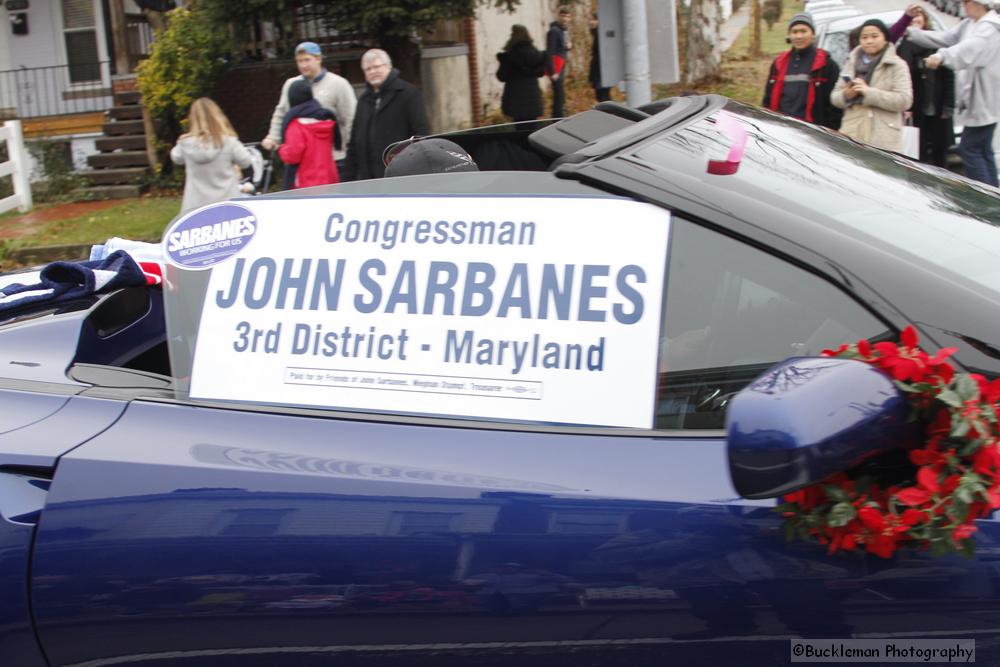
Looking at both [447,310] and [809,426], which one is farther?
[447,310]

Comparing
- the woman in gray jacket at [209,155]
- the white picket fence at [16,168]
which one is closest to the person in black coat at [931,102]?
the woman in gray jacket at [209,155]

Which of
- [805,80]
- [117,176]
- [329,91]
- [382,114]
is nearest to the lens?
[805,80]

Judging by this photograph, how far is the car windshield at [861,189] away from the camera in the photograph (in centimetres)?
207

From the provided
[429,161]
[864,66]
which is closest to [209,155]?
[864,66]

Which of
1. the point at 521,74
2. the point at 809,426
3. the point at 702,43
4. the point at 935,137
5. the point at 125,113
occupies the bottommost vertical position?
the point at 809,426

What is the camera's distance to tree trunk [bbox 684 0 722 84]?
60.6 feet

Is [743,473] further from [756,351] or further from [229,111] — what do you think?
[229,111]

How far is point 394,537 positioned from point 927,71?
740 cm

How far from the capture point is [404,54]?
13.0m

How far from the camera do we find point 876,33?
7.28 meters

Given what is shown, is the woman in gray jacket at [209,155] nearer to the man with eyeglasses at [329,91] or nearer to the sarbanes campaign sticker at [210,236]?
the man with eyeglasses at [329,91]

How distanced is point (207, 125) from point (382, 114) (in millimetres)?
1601

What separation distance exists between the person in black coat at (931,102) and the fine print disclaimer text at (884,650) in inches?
281

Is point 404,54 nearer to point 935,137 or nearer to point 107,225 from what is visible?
point 107,225
